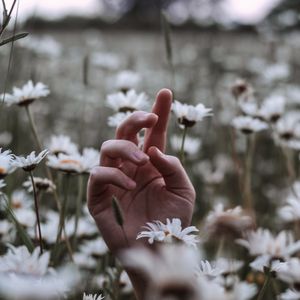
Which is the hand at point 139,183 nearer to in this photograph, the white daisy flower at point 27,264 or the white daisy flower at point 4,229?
the white daisy flower at point 27,264

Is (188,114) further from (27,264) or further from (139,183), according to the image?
(27,264)

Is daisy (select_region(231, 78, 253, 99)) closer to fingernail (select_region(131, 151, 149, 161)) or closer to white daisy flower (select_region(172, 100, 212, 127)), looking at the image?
white daisy flower (select_region(172, 100, 212, 127))

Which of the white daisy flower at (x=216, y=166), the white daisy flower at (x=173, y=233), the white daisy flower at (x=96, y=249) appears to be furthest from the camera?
the white daisy flower at (x=216, y=166)

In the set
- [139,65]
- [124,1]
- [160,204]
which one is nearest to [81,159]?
[160,204]

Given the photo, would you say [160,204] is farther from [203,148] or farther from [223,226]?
[203,148]

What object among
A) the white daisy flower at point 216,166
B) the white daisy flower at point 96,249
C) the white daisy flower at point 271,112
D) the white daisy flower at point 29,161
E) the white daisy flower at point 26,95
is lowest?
the white daisy flower at point 216,166

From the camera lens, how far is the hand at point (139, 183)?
0.61 metres

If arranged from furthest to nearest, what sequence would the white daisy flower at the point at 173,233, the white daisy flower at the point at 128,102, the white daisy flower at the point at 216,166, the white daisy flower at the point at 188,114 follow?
the white daisy flower at the point at 216,166, the white daisy flower at the point at 128,102, the white daisy flower at the point at 188,114, the white daisy flower at the point at 173,233

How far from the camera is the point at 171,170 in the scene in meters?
0.65

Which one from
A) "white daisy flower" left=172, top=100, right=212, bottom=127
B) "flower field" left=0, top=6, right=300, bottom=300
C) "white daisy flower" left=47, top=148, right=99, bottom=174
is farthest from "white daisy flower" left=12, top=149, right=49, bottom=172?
"white daisy flower" left=172, top=100, right=212, bottom=127

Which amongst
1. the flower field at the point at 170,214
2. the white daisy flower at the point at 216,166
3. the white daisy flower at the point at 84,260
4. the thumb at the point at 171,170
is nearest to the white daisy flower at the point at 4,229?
the flower field at the point at 170,214

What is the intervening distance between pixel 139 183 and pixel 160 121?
8 centimetres

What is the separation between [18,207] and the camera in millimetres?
1096

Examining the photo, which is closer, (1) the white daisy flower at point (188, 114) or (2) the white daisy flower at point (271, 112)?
(1) the white daisy flower at point (188, 114)
